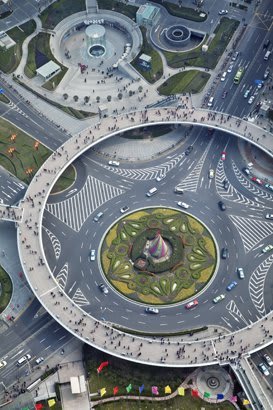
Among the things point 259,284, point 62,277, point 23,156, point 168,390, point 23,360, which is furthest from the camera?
point 23,156

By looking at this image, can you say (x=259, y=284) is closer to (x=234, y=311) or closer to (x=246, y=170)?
(x=234, y=311)

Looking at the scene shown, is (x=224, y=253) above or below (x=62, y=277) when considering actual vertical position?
above

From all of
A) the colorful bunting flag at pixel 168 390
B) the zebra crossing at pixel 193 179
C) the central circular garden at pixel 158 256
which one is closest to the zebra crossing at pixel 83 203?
the central circular garden at pixel 158 256

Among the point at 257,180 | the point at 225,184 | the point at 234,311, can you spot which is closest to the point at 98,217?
the point at 225,184

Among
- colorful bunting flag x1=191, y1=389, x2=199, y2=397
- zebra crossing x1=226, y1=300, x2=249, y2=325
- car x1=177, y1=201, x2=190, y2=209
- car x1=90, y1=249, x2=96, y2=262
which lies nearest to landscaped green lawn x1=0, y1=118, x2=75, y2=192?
car x1=90, y1=249, x2=96, y2=262

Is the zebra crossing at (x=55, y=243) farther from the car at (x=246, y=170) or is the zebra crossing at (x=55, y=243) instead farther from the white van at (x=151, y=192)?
the car at (x=246, y=170)
